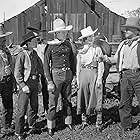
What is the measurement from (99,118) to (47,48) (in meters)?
1.66

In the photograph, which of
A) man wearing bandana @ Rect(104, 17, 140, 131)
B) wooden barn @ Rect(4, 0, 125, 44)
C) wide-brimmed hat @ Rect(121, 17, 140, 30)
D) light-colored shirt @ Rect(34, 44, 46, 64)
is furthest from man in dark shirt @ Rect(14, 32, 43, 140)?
wooden barn @ Rect(4, 0, 125, 44)

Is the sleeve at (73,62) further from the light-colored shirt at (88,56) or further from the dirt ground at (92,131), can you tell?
the dirt ground at (92,131)

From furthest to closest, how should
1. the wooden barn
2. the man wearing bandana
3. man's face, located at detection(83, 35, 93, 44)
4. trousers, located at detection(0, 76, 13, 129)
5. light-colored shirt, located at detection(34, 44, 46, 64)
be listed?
the wooden barn → light-colored shirt, located at detection(34, 44, 46, 64) → man's face, located at detection(83, 35, 93, 44) → trousers, located at detection(0, 76, 13, 129) → the man wearing bandana

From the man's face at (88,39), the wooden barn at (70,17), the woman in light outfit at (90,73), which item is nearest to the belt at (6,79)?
the woman in light outfit at (90,73)

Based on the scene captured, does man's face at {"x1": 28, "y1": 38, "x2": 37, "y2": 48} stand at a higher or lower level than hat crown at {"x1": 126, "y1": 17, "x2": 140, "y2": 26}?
lower

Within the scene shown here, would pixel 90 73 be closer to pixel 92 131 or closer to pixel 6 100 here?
pixel 92 131

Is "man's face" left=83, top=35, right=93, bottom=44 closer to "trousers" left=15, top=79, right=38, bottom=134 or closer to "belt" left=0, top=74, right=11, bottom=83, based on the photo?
"trousers" left=15, top=79, right=38, bottom=134

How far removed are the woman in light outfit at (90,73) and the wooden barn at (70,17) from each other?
662 centimetres

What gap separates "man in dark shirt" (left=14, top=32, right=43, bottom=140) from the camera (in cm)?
479

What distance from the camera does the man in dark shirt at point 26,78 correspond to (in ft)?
15.7

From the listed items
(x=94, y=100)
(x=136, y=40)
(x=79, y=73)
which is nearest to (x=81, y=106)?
(x=94, y=100)

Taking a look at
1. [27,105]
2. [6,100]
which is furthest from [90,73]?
[6,100]

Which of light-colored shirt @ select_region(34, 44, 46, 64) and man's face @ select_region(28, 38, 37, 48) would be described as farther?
light-colored shirt @ select_region(34, 44, 46, 64)

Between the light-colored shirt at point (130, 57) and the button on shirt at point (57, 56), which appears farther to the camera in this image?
the button on shirt at point (57, 56)
